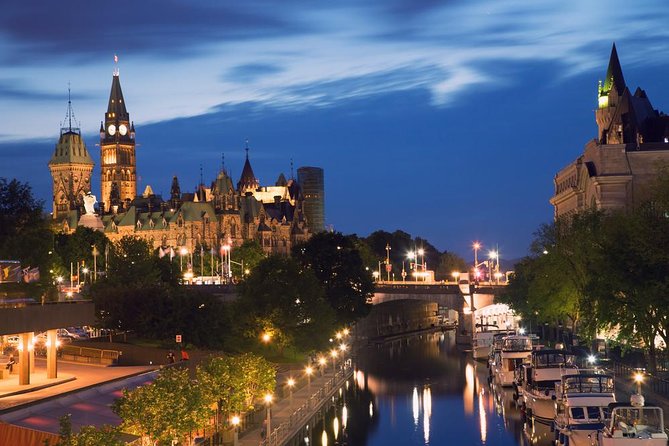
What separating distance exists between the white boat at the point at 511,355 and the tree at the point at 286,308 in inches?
716

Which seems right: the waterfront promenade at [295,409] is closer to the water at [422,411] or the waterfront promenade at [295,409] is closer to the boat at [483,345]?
the water at [422,411]

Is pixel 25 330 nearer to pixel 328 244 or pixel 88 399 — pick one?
pixel 88 399

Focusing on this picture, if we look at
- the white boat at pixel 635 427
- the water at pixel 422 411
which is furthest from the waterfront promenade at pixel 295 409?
the white boat at pixel 635 427

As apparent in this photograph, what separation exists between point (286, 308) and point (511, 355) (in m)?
22.2

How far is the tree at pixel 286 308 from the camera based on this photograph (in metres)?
104

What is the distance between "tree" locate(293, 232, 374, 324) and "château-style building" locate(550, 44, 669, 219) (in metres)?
27.5

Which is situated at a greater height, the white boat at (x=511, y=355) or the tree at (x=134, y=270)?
the tree at (x=134, y=270)

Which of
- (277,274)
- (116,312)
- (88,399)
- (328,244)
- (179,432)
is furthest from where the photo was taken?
(328,244)

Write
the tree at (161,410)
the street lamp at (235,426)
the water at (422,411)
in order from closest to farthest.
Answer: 1. the tree at (161,410)
2. the street lamp at (235,426)
3. the water at (422,411)

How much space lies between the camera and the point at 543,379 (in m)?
75.0

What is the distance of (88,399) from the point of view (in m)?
56.2

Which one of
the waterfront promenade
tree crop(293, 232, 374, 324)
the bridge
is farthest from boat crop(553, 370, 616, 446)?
the bridge

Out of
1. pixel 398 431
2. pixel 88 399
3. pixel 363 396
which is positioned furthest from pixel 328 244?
pixel 88 399

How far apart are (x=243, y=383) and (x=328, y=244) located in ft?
249
